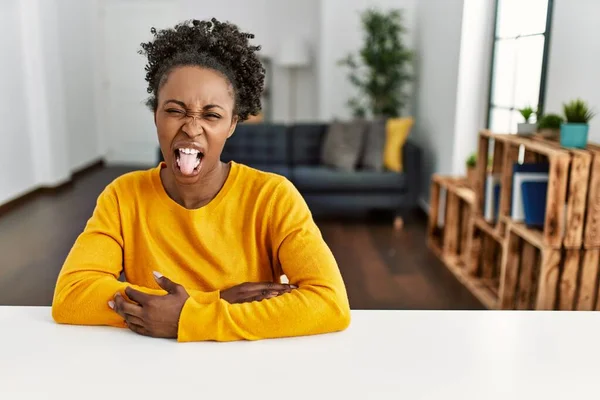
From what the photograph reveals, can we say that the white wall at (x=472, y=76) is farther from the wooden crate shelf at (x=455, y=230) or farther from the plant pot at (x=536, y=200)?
the plant pot at (x=536, y=200)

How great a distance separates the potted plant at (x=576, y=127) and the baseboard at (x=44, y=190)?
3119mm

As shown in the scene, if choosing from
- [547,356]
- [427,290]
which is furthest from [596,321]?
[427,290]

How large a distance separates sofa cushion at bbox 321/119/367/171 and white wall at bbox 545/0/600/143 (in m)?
1.52

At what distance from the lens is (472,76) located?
3.15 metres

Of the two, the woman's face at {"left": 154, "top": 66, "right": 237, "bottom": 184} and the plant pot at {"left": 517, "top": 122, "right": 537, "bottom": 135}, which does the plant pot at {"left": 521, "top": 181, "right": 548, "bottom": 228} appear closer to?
the plant pot at {"left": 517, "top": 122, "right": 537, "bottom": 135}

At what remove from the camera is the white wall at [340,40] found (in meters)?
4.54

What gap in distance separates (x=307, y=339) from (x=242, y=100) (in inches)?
17.5

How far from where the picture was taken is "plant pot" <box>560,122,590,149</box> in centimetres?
199

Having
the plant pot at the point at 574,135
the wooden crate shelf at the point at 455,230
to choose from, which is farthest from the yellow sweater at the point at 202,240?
the wooden crate shelf at the point at 455,230

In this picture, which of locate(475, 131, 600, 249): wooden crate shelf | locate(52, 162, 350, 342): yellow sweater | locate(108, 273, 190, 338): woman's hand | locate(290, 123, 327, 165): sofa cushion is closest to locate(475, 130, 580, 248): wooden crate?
locate(475, 131, 600, 249): wooden crate shelf

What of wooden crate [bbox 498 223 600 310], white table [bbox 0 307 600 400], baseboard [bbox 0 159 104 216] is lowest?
baseboard [bbox 0 159 104 216]

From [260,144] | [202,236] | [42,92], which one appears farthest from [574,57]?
[42,92]

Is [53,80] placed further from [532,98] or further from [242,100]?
[242,100]

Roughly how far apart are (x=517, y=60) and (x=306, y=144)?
164cm
